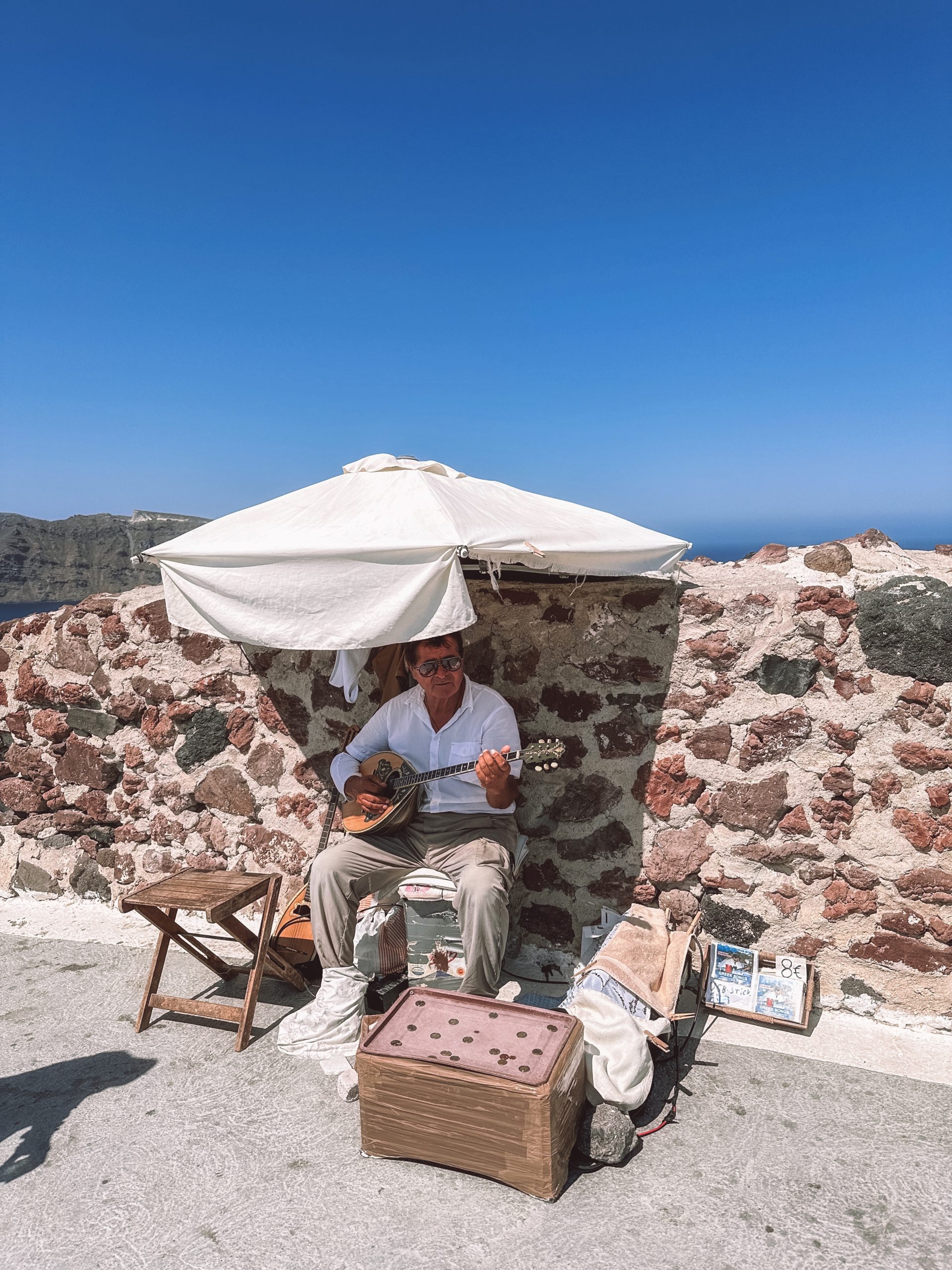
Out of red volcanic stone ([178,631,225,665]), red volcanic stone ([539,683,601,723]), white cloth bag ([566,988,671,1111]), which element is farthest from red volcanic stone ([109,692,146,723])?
white cloth bag ([566,988,671,1111])

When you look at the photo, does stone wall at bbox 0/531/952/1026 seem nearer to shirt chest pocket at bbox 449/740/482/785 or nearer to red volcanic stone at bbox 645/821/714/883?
red volcanic stone at bbox 645/821/714/883

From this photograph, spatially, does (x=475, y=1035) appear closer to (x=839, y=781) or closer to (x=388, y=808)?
(x=388, y=808)

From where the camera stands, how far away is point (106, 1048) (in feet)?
10.6

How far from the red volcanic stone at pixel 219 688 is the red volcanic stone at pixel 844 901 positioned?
303cm

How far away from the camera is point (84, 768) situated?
4578 mm

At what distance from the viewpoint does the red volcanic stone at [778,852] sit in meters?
3.42

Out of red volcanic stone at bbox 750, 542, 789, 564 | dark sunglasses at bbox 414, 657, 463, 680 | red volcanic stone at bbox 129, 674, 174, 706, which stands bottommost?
red volcanic stone at bbox 129, 674, 174, 706

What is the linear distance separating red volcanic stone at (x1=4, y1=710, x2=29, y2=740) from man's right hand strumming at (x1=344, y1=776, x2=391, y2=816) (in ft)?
7.61

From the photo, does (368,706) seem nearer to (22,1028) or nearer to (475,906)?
(475,906)

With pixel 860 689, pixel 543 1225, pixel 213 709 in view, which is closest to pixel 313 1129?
pixel 543 1225

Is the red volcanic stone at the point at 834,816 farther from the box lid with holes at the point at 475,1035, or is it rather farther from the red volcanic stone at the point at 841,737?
the box lid with holes at the point at 475,1035

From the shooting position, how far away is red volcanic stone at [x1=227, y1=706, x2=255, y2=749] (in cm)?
430

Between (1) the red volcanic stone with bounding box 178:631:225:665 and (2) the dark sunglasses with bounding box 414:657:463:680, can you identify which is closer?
(2) the dark sunglasses with bounding box 414:657:463:680

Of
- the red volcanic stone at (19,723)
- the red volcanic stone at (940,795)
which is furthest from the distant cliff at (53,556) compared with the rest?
the red volcanic stone at (940,795)
